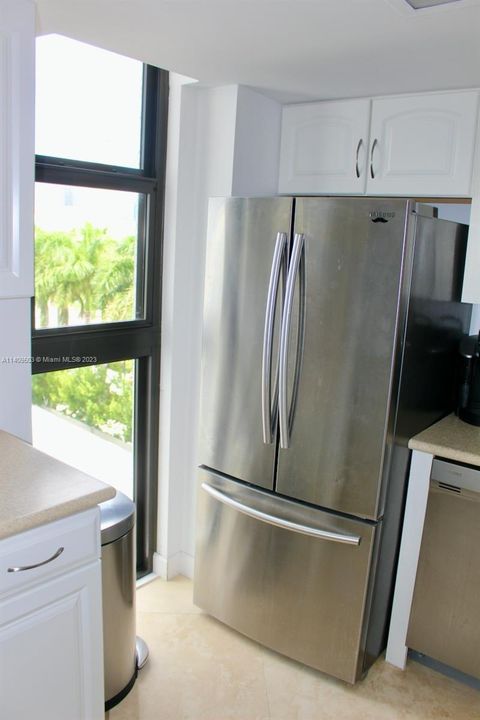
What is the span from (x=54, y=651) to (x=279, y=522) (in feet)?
3.14

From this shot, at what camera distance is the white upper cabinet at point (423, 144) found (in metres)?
2.21

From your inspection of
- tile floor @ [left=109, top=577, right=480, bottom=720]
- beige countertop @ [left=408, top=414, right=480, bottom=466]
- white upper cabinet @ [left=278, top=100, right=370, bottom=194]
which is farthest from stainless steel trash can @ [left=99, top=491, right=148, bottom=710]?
white upper cabinet @ [left=278, top=100, right=370, bottom=194]

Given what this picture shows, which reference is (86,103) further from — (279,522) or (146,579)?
(146,579)

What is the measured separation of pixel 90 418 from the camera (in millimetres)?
2559

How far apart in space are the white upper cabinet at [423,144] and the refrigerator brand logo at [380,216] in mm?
481

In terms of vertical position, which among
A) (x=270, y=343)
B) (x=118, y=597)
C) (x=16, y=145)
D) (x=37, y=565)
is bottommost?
(x=118, y=597)

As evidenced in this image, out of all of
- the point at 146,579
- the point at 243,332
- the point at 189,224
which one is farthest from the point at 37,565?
the point at 189,224

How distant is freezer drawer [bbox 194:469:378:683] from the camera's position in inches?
85.4

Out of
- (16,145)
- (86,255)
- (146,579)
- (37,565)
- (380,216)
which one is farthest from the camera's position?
(146,579)

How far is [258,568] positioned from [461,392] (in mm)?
1042

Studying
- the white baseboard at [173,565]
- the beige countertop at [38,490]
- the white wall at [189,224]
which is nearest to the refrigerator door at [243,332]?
the white wall at [189,224]

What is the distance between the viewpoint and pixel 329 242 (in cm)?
A: 204

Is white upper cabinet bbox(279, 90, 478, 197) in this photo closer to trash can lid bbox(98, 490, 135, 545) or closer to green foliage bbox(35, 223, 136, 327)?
green foliage bbox(35, 223, 136, 327)

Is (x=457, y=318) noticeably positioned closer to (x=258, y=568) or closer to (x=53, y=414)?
(x=258, y=568)
